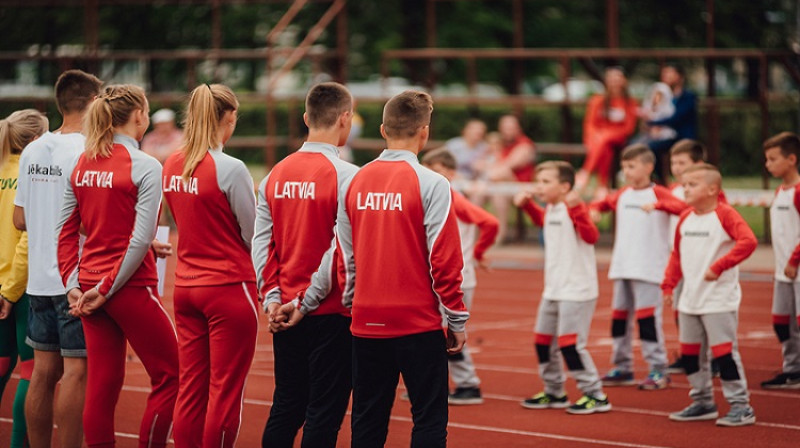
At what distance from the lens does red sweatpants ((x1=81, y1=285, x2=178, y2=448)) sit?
236 inches

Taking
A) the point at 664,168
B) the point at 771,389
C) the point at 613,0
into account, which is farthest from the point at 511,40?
the point at 771,389

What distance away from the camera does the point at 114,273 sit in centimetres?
584

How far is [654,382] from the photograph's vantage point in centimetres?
897

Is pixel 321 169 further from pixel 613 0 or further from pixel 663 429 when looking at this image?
pixel 613 0

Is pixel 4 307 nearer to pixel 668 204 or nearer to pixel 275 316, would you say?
pixel 275 316

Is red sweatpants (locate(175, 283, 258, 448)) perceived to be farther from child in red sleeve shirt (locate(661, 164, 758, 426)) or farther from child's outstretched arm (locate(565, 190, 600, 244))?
child in red sleeve shirt (locate(661, 164, 758, 426))

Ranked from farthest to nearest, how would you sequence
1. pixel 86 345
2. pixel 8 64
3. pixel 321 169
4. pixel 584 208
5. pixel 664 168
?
pixel 8 64 → pixel 664 168 → pixel 584 208 → pixel 86 345 → pixel 321 169

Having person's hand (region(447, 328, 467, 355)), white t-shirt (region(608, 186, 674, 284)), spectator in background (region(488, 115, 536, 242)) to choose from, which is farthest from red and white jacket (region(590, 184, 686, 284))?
spectator in background (region(488, 115, 536, 242))

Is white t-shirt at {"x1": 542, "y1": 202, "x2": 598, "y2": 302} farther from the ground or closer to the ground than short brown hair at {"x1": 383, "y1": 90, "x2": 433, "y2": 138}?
closer to the ground

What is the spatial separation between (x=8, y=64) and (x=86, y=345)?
910 inches

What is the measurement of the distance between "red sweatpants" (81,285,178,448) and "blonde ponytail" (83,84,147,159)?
72 cm

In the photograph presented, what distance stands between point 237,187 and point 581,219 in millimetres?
3275

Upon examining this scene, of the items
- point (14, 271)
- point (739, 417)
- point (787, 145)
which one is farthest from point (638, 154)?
point (14, 271)

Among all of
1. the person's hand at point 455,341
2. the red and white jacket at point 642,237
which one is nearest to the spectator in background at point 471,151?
the red and white jacket at point 642,237
